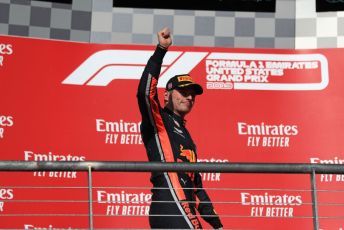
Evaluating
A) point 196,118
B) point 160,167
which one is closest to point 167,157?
point 160,167

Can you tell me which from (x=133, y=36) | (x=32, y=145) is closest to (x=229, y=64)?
(x=133, y=36)

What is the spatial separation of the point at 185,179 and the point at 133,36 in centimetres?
290

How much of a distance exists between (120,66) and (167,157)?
257cm

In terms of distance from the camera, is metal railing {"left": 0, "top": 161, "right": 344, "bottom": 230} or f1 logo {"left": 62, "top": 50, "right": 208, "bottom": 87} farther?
f1 logo {"left": 62, "top": 50, "right": 208, "bottom": 87}

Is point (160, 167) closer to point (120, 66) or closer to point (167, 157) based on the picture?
point (167, 157)

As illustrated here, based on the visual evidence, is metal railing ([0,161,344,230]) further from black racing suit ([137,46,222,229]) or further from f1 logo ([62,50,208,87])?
f1 logo ([62,50,208,87])

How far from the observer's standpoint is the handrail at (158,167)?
8.89 ft

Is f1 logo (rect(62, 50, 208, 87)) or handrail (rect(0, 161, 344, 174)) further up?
f1 logo (rect(62, 50, 208, 87))

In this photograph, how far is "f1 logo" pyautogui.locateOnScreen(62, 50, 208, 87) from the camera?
5762 millimetres

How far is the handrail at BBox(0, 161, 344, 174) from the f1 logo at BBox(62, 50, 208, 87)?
3.03 metres

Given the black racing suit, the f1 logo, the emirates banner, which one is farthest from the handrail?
the f1 logo

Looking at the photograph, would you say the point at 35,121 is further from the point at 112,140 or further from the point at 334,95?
the point at 334,95

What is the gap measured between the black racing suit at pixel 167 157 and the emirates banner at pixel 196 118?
7.10 ft

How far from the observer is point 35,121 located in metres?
5.66
